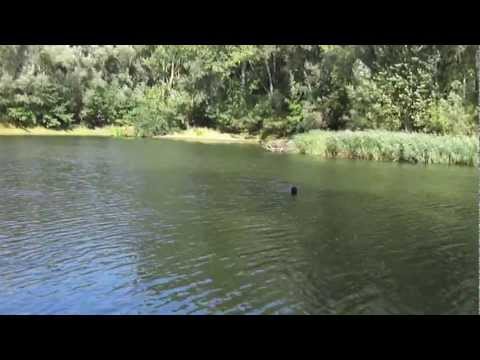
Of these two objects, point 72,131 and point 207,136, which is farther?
point 72,131

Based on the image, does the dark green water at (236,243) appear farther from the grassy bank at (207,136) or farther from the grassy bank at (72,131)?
the grassy bank at (72,131)

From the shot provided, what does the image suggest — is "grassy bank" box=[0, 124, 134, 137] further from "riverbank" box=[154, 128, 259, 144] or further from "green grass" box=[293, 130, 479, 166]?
"green grass" box=[293, 130, 479, 166]

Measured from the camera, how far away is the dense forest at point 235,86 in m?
43.0

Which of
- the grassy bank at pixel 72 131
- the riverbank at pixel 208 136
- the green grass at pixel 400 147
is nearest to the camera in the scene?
the green grass at pixel 400 147

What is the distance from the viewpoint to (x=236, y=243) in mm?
15039

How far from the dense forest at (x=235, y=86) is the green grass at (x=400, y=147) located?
552 cm

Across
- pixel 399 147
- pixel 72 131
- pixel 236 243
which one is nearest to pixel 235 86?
pixel 72 131

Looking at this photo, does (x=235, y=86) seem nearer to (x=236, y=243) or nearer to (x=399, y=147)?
(x=399, y=147)

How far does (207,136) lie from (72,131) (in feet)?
52.3

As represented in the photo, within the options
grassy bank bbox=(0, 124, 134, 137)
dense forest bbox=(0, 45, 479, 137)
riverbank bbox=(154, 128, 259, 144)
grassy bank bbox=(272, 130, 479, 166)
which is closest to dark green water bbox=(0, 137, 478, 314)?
grassy bank bbox=(272, 130, 479, 166)

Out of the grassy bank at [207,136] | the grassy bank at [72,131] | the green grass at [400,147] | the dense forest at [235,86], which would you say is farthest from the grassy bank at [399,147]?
the grassy bank at [72,131]

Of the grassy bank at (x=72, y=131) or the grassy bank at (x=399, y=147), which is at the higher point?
the grassy bank at (x=72, y=131)
